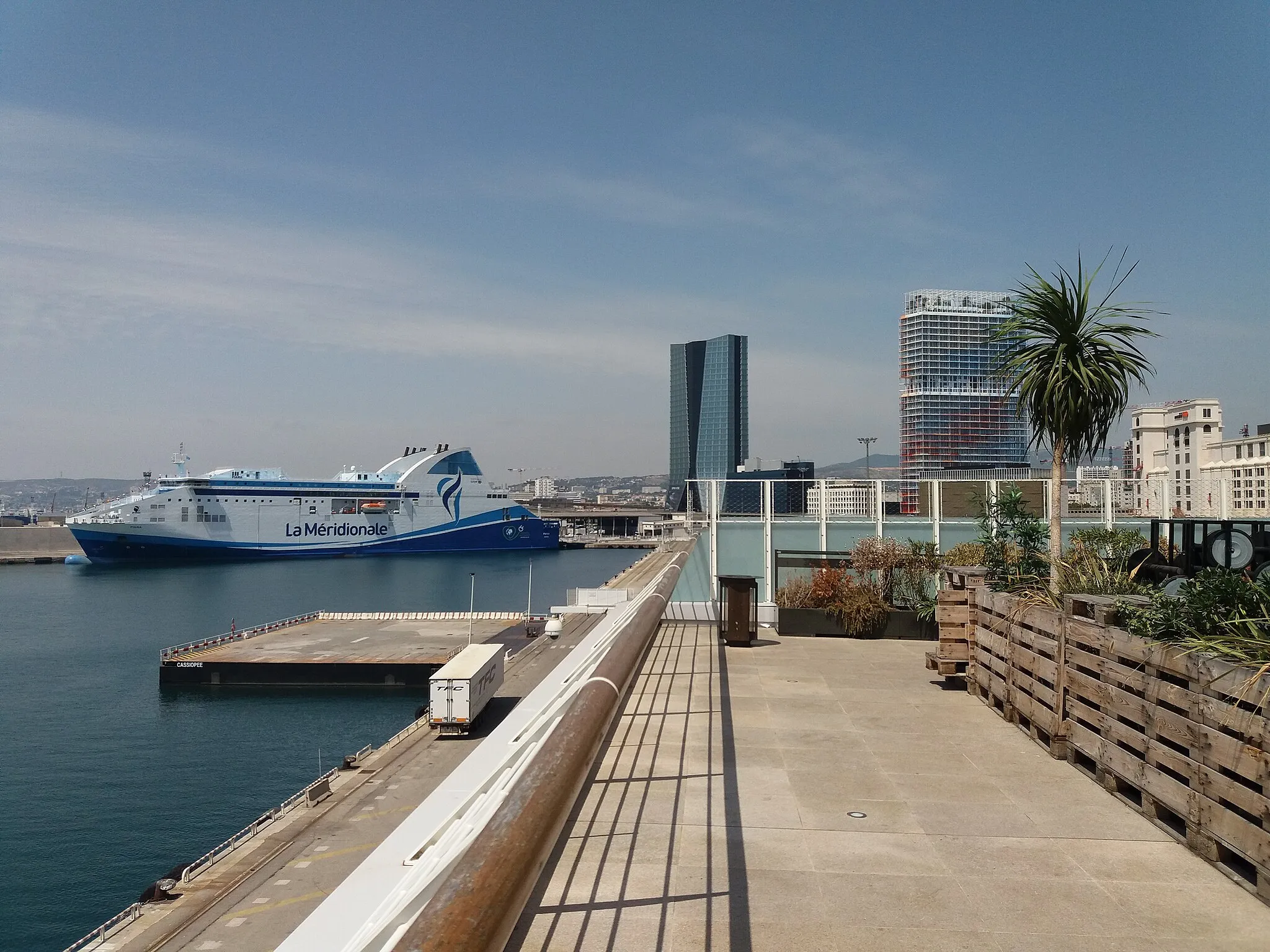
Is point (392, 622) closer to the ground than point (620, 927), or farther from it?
closer to the ground

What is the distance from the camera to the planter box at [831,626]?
10828mm

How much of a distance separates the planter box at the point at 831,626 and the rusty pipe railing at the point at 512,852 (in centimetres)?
891

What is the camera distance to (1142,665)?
4.39m

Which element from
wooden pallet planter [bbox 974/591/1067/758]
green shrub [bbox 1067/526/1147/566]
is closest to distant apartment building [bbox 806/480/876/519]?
green shrub [bbox 1067/526/1147/566]

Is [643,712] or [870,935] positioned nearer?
[870,935]

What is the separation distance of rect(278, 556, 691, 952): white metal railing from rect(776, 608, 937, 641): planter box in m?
8.72

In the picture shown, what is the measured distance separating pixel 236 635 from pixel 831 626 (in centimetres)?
3268

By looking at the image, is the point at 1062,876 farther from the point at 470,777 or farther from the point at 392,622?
the point at 392,622

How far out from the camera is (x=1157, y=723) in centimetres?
416

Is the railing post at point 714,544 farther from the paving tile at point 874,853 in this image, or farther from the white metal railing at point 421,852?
the white metal railing at point 421,852

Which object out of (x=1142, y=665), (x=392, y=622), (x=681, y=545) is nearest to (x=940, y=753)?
(x=1142, y=665)

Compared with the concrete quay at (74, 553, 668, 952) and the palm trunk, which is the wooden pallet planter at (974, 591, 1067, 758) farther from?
the concrete quay at (74, 553, 668, 952)

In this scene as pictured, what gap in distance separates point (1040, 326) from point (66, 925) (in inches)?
630

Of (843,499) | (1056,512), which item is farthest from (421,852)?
(843,499)
